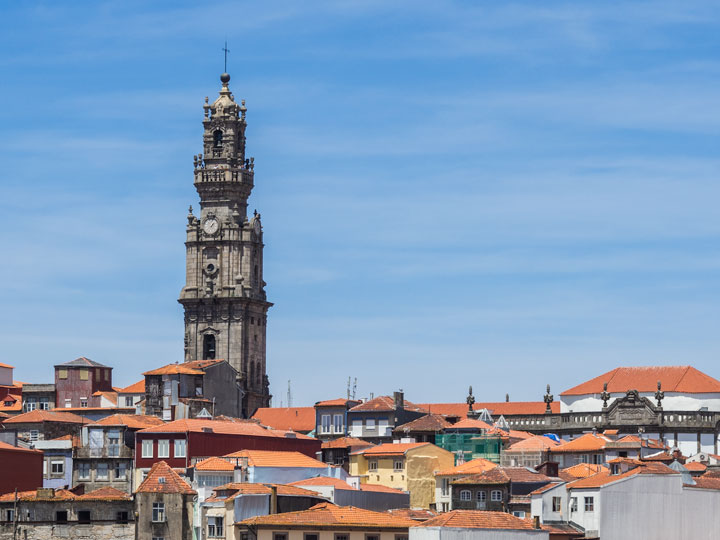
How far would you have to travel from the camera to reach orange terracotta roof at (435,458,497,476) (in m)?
140

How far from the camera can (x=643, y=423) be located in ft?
555

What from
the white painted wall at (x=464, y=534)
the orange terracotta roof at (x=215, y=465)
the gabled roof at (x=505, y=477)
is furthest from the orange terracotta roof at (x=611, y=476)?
the orange terracotta roof at (x=215, y=465)

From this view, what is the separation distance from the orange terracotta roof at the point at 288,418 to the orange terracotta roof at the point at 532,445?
97.9 ft

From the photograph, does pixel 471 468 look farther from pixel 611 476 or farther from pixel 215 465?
pixel 215 465

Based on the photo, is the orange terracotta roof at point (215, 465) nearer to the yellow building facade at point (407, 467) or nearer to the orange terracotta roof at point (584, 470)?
the yellow building facade at point (407, 467)

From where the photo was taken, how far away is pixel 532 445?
153 meters

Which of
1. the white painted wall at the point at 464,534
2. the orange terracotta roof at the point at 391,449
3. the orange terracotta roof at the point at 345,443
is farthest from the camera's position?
the orange terracotta roof at the point at 345,443

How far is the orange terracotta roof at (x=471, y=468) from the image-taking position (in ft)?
458

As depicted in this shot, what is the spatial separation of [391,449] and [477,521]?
34.4m

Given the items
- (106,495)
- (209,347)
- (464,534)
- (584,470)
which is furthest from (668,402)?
(464,534)

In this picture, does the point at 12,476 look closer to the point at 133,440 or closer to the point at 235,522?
the point at 133,440

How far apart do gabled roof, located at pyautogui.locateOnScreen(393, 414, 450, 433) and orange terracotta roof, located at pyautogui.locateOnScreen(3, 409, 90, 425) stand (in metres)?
25.3

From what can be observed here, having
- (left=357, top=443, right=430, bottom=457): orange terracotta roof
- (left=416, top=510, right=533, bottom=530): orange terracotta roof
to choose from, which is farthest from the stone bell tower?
(left=416, top=510, right=533, bottom=530): orange terracotta roof

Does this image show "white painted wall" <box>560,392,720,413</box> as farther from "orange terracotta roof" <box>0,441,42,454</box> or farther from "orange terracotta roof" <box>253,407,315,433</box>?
"orange terracotta roof" <box>0,441,42,454</box>
